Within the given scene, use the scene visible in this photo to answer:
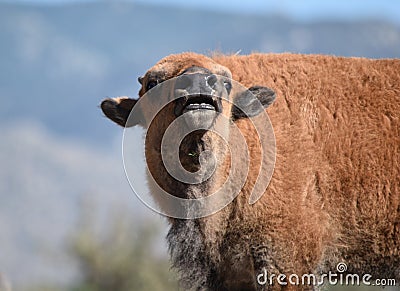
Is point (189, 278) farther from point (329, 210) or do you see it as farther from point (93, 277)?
point (93, 277)

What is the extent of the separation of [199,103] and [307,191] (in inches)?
64.6

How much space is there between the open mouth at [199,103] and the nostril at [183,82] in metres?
0.16

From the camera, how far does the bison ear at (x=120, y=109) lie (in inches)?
392

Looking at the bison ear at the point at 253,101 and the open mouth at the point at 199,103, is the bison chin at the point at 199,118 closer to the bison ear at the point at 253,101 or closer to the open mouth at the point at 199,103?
the open mouth at the point at 199,103

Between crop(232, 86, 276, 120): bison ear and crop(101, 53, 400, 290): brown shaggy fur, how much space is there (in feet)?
0.53

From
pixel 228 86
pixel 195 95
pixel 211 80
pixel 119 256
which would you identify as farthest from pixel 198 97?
pixel 119 256

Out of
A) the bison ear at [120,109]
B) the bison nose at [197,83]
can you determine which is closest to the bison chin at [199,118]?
the bison nose at [197,83]

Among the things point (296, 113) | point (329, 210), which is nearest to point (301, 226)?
point (329, 210)

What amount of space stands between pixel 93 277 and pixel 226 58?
18.8m

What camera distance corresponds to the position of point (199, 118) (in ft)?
28.5

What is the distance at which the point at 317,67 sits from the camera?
32.9ft

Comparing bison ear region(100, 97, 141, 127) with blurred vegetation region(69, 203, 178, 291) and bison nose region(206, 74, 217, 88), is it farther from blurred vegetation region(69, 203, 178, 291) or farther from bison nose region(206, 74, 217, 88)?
blurred vegetation region(69, 203, 178, 291)

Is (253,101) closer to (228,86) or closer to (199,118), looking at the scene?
(228,86)

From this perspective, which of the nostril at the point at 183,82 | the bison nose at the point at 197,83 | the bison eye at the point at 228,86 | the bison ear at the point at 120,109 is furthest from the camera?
the bison ear at the point at 120,109
